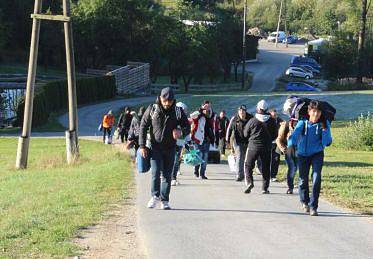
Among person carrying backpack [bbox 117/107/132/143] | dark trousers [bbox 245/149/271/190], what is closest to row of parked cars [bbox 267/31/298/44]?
person carrying backpack [bbox 117/107/132/143]

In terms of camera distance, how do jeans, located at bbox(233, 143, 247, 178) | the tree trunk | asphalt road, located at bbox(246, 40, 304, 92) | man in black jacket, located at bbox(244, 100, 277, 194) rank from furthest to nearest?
1. asphalt road, located at bbox(246, 40, 304, 92)
2. the tree trunk
3. jeans, located at bbox(233, 143, 247, 178)
4. man in black jacket, located at bbox(244, 100, 277, 194)

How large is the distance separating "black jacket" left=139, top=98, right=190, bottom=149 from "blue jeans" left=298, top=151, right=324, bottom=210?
6.21 feet

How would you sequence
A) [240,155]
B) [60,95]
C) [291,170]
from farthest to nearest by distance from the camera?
[60,95]
[240,155]
[291,170]

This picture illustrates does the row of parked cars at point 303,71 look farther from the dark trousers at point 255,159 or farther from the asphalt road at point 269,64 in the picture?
the dark trousers at point 255,159

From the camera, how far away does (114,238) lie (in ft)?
29.2

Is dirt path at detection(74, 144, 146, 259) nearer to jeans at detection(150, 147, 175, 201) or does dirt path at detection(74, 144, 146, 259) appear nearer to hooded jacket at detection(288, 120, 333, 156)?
jeans at detection(150, 147, 175, 201)

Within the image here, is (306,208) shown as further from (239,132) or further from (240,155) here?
(240,155)

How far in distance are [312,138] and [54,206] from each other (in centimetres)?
398

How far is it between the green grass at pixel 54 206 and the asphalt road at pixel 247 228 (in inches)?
30.2

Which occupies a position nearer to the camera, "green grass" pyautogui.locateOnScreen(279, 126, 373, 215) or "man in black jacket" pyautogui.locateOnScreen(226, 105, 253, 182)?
"green grass" pyautogui.locateOnScreen(279, 126, 373, 215)

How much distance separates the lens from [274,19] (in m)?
131

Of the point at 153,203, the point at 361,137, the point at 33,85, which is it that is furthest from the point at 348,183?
the point at 361,137

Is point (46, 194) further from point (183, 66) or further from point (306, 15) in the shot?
point (306, 15)

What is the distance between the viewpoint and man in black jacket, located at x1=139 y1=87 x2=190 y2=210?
10.9 meters
